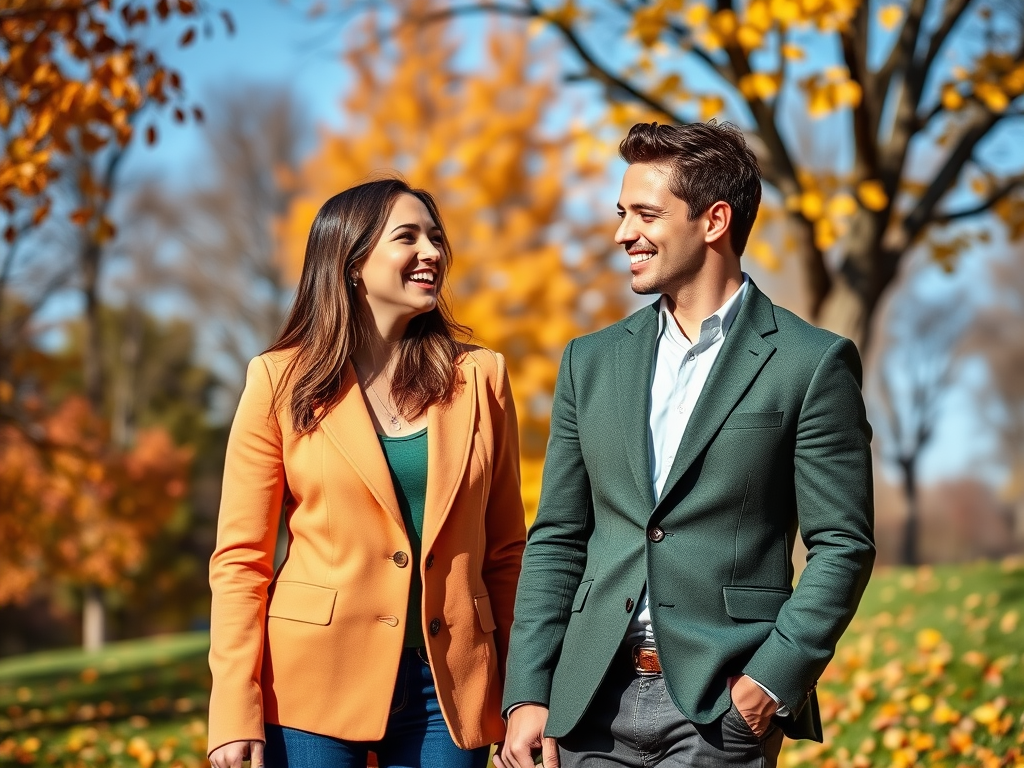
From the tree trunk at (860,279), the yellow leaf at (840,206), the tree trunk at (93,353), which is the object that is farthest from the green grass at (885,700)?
the tree trunk at (93,353)

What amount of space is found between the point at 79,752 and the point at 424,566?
17.2ft

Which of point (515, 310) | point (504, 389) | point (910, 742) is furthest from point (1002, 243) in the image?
point (504, 389)

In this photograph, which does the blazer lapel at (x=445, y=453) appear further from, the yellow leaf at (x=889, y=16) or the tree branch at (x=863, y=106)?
the tree branch at (x=863, y=106)

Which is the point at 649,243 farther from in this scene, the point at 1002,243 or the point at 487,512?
the point at 1002,243

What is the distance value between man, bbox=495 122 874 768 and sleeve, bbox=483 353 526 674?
14.6 inches

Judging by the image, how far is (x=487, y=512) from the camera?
3.09 metres

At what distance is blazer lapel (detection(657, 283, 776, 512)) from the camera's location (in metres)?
2.45

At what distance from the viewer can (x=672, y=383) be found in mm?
2623

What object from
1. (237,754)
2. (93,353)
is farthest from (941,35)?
(93,353)

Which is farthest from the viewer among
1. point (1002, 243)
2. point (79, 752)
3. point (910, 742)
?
point (1002, 243)

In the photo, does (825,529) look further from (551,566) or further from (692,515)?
(551,566)

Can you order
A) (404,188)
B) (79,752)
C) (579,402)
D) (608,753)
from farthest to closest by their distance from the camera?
1. (79,752)
2. (404,188)
3. (579,402)
4. (608,753)

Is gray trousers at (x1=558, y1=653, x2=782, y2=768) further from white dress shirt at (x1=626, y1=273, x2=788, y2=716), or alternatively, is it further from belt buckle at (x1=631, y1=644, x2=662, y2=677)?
white dress shirt at (x1=626, y1=273, x2=788, y2=716)

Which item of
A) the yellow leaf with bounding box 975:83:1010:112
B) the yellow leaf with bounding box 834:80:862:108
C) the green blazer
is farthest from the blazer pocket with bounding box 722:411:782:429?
the yellow leaf with bounding box 975:83:1010:112
